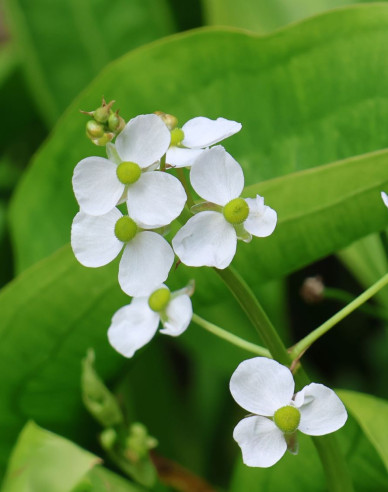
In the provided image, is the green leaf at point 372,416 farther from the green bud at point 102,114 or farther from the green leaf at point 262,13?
the green leaf at point 262,13

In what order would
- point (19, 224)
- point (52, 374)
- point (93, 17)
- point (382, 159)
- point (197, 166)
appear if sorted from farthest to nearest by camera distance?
point (93, 17) → point (19, 224) → point (52, 374) → point (382, 159) → point (197, 166)

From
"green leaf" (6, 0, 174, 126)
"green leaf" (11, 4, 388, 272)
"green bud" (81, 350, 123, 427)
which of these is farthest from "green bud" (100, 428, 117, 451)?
"green leaf" (6, 0, 174, 126)

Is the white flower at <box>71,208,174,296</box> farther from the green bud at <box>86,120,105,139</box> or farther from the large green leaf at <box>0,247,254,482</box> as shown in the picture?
the large green leaf at <box>0,247,254,482</box>

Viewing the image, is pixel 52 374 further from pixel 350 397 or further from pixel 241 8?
pixel 241 8

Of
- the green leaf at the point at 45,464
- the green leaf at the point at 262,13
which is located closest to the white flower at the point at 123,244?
the green leaf at the point at 45,464

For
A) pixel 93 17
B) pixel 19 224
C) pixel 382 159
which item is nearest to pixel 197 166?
pixel 382 159

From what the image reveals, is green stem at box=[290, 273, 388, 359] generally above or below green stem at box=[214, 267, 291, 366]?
below
